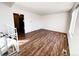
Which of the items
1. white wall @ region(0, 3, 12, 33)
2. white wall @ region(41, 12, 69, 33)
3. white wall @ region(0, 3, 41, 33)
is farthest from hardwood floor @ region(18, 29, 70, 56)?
white wall @ region(0, 3, 12, 33)

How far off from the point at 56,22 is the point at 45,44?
0.41 metres

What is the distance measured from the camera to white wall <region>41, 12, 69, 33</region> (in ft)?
5.04

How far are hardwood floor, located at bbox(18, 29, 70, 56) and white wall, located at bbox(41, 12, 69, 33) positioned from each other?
7 cm

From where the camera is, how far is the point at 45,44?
5.49 ft

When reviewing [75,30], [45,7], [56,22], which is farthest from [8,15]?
[75,30]

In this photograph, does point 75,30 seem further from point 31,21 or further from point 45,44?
point 31,21

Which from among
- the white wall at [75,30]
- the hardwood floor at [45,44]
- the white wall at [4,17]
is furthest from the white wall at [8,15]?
the white wall at [75,30]

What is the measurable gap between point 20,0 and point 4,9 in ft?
0.87

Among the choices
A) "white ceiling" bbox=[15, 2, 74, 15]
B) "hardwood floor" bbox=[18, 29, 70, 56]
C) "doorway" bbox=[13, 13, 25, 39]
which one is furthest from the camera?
"hardwood floor" bbox=[18, 29, 70, 56]

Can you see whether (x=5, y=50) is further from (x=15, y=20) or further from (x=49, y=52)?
(x=49, y=52)

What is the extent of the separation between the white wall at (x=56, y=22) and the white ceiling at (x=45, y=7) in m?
0.08

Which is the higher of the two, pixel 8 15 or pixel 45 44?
pixel 8 15

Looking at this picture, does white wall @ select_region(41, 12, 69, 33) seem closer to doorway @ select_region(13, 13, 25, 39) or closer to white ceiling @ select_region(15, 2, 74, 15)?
white ceiling @ select_region(15, 2, 74, 15)

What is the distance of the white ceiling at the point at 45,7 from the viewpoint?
1325 millimetres
